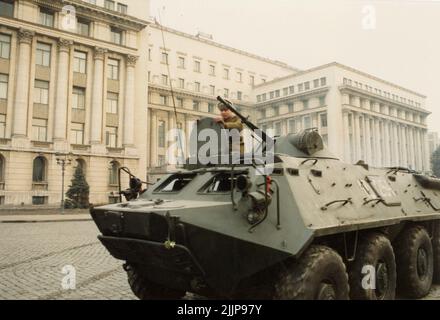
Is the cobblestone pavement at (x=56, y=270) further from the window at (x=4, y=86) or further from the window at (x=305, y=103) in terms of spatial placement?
the window at (x=305, y=103)

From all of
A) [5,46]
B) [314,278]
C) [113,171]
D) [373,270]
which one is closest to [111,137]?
[113,171]

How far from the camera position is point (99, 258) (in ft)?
35.0

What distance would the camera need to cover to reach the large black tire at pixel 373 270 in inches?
213

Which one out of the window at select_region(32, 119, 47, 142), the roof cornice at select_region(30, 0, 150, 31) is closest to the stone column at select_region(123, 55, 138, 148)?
the roof cornice at select_region(30, 0, 150, 31)

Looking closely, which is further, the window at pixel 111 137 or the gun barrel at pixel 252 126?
the window at pixel 111 137

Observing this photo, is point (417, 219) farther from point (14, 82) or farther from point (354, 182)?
point (14, 82)

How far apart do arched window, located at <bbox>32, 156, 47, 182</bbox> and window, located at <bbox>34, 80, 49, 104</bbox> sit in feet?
16.7

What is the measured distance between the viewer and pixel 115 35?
140ft

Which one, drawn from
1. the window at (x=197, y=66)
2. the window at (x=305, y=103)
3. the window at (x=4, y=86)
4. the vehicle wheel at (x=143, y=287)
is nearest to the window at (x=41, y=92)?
the window at (x=4, y=86)

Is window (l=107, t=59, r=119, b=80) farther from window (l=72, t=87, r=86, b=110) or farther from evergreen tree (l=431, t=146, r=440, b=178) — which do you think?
evergreen tree (l=431, t=146, r=440, b=178)

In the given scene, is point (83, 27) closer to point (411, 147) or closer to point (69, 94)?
point (69, 94)

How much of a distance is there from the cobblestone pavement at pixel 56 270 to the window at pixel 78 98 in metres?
26.4

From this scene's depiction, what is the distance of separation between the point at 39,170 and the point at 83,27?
1407cm
